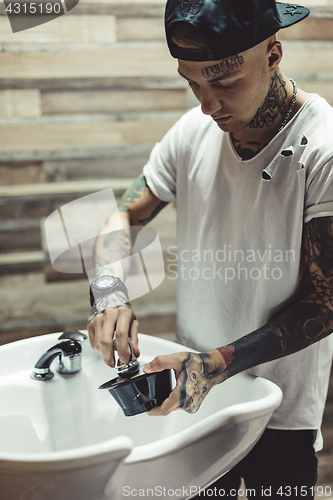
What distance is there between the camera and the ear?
0.85 m

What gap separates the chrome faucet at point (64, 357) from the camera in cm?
102

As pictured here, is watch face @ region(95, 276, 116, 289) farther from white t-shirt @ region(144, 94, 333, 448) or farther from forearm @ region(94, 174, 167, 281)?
white t-shirt @ region(144, 94, 333, 448)

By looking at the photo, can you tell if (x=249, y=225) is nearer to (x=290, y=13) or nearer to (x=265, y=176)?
(x=265, y=176)

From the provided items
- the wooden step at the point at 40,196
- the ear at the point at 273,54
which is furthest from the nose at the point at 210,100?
the wooden step at the point at 40,196

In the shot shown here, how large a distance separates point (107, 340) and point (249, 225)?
42cm

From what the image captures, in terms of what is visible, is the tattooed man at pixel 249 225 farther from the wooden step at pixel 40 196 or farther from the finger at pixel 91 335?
the wooden step at pixel 40 196

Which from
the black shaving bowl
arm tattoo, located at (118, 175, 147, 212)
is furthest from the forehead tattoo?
the black shaving bowl

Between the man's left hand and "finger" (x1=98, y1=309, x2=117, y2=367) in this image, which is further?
"finger" (x1=98, y1=309, x2=117, y2=367)

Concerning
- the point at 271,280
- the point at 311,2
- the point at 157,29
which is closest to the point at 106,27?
the point at 157,29

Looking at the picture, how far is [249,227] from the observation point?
102 cm

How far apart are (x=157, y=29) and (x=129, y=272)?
792 millimetres

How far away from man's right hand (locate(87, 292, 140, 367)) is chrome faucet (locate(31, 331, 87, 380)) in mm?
96

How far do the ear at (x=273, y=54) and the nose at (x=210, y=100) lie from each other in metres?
0.12

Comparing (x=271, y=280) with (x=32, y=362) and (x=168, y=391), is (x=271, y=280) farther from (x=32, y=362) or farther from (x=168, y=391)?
(x=32, y=362)
